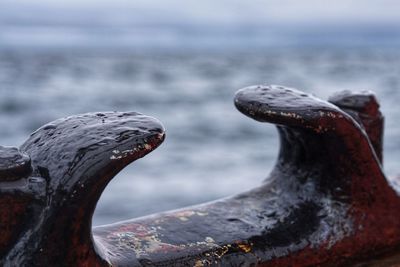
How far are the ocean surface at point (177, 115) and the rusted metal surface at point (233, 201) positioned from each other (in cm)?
62

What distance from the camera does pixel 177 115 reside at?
1259 cm

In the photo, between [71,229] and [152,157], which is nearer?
[71,229]

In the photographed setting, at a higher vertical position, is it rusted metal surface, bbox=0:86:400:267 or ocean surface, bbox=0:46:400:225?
rusted metal surface, bbox=0:86:400:267

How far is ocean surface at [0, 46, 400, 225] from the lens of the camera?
7598mm

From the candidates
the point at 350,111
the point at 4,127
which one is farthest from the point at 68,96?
the point at 350,111

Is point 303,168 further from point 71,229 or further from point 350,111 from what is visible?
point 71,229

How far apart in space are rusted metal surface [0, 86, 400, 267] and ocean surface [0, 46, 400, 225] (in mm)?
618

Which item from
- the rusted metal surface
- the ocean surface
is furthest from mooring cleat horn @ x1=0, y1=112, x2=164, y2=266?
the ocean surface

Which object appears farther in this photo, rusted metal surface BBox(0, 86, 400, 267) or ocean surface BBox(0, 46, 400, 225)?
ocean surface BBox(0, 46, 400, 225)

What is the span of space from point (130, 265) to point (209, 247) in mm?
182

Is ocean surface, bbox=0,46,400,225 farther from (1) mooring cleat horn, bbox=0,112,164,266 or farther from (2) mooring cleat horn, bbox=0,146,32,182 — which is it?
(2) mooring cleat horn, bbox=0,146,32,182

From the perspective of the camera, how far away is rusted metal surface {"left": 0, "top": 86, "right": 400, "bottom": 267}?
1352 mm

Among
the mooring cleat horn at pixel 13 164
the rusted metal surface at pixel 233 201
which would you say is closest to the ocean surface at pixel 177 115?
the rusted metal surface at pixel 233 201

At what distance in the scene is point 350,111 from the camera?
193 centimetres
